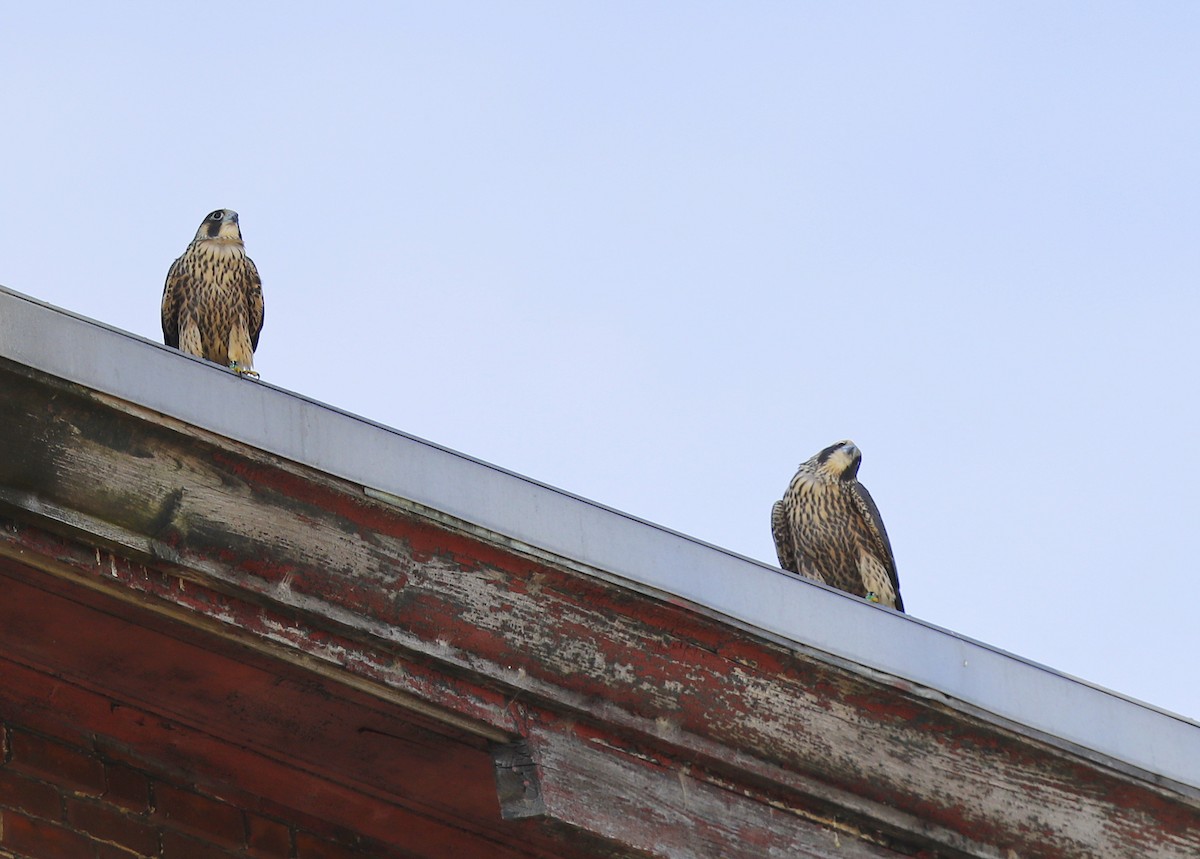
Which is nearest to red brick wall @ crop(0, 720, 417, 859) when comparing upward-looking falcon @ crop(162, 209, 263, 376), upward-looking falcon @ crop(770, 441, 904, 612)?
upward-looking falcon @ crop(162, 209, 263, 376)

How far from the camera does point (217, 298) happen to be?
6.45 metres

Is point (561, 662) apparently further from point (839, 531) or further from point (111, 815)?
point (839, 531)

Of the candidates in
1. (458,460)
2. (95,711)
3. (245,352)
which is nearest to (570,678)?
(458,460)

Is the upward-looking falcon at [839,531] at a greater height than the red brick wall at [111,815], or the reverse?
the upward-looking falcon at [839,531]

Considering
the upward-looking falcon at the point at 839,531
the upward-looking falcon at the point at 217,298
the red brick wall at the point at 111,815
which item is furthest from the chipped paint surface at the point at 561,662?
the upward-looking falcon at the point at 217,298

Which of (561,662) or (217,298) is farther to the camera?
(217,298)

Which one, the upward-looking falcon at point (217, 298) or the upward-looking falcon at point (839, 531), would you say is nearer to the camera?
the upward-looking falcon at point (217, 298)

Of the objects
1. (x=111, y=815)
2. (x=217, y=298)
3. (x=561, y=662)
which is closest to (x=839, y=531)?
(x=217, y=298)

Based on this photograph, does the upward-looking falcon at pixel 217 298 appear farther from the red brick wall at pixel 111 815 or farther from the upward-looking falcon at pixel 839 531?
the red brick wall at pixel 111 815

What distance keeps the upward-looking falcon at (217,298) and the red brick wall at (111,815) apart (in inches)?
118

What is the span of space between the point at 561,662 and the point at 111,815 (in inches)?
38.9

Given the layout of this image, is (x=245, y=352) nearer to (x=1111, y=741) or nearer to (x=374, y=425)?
(x=374, y=425)

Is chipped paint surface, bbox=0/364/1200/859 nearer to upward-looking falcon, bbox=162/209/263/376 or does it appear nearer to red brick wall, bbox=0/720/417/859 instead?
red brick wall, bbox=0/720/417/859

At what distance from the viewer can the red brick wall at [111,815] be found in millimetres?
3424
